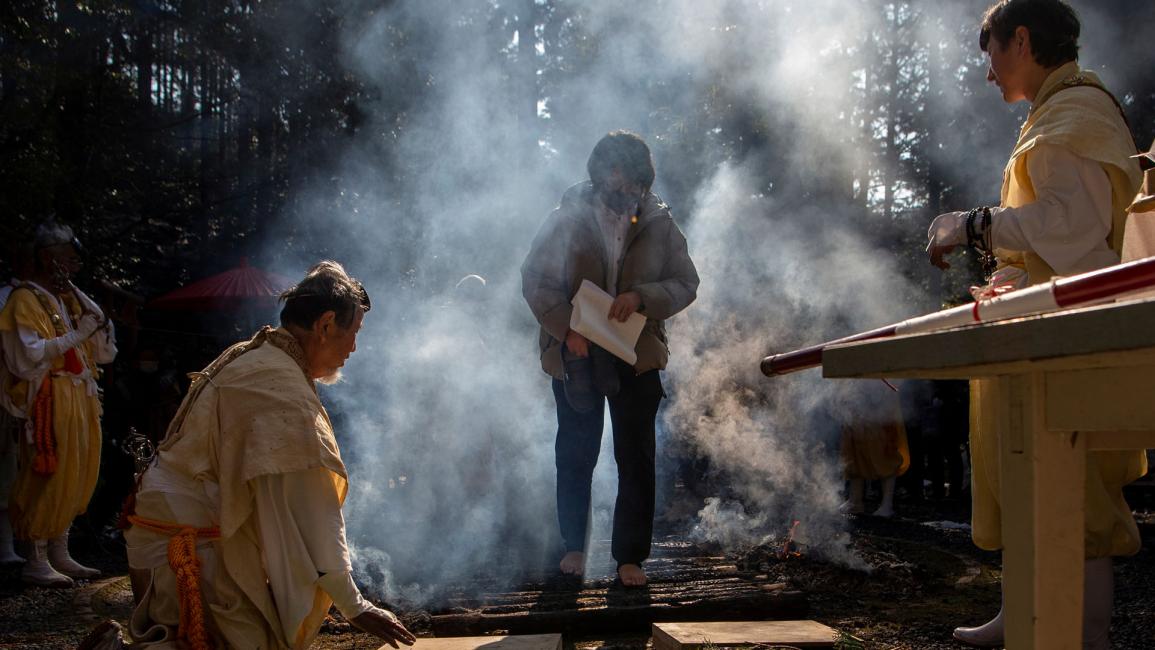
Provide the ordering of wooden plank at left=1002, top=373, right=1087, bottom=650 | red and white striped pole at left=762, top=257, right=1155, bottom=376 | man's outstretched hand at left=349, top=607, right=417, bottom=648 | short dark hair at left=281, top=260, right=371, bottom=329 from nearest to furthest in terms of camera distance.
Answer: red and white striped pole at left=762, top=257, right=1155, bottom=376 → wooden plank at left=1002, top=373, right=1087, bottom=650 → man's outstretched hand at left=349, top=607, right=417, bottom=648 → short dark hair at left=281, top=260, right=371, bottom=329

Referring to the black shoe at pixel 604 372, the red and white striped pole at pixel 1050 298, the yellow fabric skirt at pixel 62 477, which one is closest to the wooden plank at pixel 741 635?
the black shoe at pixel 604 372

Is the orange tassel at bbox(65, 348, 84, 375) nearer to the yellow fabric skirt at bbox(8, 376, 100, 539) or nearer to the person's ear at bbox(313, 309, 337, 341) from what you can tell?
the yellow fabric skirt at bbox(8, 376, 100, 539)

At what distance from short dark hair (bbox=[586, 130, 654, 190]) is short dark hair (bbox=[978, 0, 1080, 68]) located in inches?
78.3

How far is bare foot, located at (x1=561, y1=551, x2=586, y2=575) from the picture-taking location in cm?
507

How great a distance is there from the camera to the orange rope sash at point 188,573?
2652 mm

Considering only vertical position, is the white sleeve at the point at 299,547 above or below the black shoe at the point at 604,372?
below

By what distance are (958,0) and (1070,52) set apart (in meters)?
11.5

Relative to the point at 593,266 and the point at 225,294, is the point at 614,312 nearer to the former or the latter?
the point at 593,266

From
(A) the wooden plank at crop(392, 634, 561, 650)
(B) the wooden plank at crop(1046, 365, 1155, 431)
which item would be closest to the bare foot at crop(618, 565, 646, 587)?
(A) the wooden plank at crop(392, 634, 561, 650)

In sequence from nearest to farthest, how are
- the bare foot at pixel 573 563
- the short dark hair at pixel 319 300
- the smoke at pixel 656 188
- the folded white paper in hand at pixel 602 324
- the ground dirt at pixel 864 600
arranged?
the short dark hair at pixel 319 300, the ground dirt at pixel 864 600, the folded white paper in hand at pixel 602 324, the bare foot at pixel 573 563, the smoke at pixel 656 188

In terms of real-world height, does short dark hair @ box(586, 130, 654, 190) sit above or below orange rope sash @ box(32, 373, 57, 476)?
above

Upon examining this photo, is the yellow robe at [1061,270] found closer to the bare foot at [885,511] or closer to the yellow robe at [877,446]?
the bare foot at [885,511]

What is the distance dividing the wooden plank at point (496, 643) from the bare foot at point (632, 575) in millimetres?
1147

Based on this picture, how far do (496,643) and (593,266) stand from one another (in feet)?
7.01
